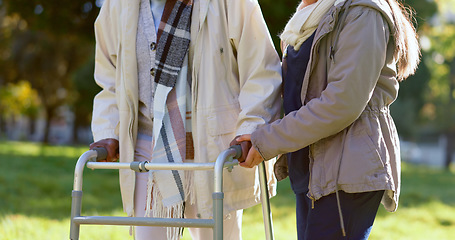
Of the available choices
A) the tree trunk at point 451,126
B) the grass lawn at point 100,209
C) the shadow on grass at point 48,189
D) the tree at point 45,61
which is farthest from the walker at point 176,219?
the tree trunk at point 451,126

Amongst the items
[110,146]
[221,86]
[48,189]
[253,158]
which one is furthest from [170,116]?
[48,189]

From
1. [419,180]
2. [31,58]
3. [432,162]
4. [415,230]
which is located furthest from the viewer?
[432,162]

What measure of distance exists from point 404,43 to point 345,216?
77 cm

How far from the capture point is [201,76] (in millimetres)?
2787

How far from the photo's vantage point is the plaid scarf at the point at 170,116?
2.77 meters

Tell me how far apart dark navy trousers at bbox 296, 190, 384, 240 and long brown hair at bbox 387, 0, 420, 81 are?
1.88 feet

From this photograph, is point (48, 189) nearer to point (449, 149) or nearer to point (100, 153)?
point (100, 153)

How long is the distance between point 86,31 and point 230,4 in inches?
356

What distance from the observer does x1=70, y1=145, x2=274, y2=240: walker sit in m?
2.17

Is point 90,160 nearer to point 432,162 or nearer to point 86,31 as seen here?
point 86,31

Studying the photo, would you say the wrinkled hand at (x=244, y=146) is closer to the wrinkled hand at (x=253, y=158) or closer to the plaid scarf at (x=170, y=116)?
the wrinkled hand at (x=253, y=158)

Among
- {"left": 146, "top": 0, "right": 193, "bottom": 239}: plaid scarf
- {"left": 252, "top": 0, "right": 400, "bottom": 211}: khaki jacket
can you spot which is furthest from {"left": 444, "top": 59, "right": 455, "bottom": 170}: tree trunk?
{"left": 252, "top": 0, "right": 400, "bottom": 211}: khaki jacket

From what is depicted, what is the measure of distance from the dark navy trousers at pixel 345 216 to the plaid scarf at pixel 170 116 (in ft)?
2.34

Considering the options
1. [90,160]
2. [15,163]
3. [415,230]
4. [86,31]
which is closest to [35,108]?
[15,163]
